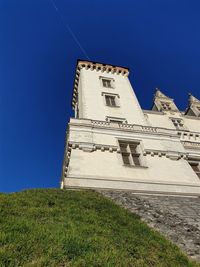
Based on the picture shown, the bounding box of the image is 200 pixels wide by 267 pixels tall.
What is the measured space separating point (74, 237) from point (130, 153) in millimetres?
14009

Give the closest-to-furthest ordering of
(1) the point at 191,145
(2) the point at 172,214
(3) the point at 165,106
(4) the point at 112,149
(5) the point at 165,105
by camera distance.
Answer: (2) the point at 172,214
(4) the point at 112,149
(1) the point at 191,145
(3) the point at 165,106
(5) the point at 165,105

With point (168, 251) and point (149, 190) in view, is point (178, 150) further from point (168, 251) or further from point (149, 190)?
point (168, 251)

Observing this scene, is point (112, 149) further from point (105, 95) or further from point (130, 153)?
point (105, 95)

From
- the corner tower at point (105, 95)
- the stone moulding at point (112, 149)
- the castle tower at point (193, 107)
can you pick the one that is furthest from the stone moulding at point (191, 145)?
the castle tower at point (193, 107)

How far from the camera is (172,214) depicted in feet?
43.4

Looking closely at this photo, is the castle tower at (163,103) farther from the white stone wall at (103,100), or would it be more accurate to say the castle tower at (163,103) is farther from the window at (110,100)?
the window at (110,100)

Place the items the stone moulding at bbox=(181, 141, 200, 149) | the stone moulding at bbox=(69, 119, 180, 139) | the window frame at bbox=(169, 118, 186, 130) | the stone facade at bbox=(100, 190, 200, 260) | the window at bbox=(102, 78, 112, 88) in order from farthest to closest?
the window at bbox=(102, 78, 112, 88), the window frame at bbox=(169, 118, 186, 130), the stone moulding at bbox=(181, 141, 200, 149), the stone moulding at bbox=(69, 119, 180, 139), the stone facade at bbox=(100, 190, 200, 260)

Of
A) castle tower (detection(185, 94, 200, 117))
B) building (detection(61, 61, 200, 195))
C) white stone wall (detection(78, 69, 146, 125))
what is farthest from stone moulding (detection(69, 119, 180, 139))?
castle tower (detection(185, 94, 200, 117))

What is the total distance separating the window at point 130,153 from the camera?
66.4ft

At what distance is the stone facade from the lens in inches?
400

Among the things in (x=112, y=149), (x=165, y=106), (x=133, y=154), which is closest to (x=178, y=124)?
(x=165, y=106)

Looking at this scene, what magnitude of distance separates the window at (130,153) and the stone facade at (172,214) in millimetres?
3750

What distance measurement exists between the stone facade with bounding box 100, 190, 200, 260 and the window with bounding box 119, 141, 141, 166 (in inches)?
148

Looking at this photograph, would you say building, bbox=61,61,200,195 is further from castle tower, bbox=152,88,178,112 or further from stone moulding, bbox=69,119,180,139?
castle tower, bbox=152,88,178,112
